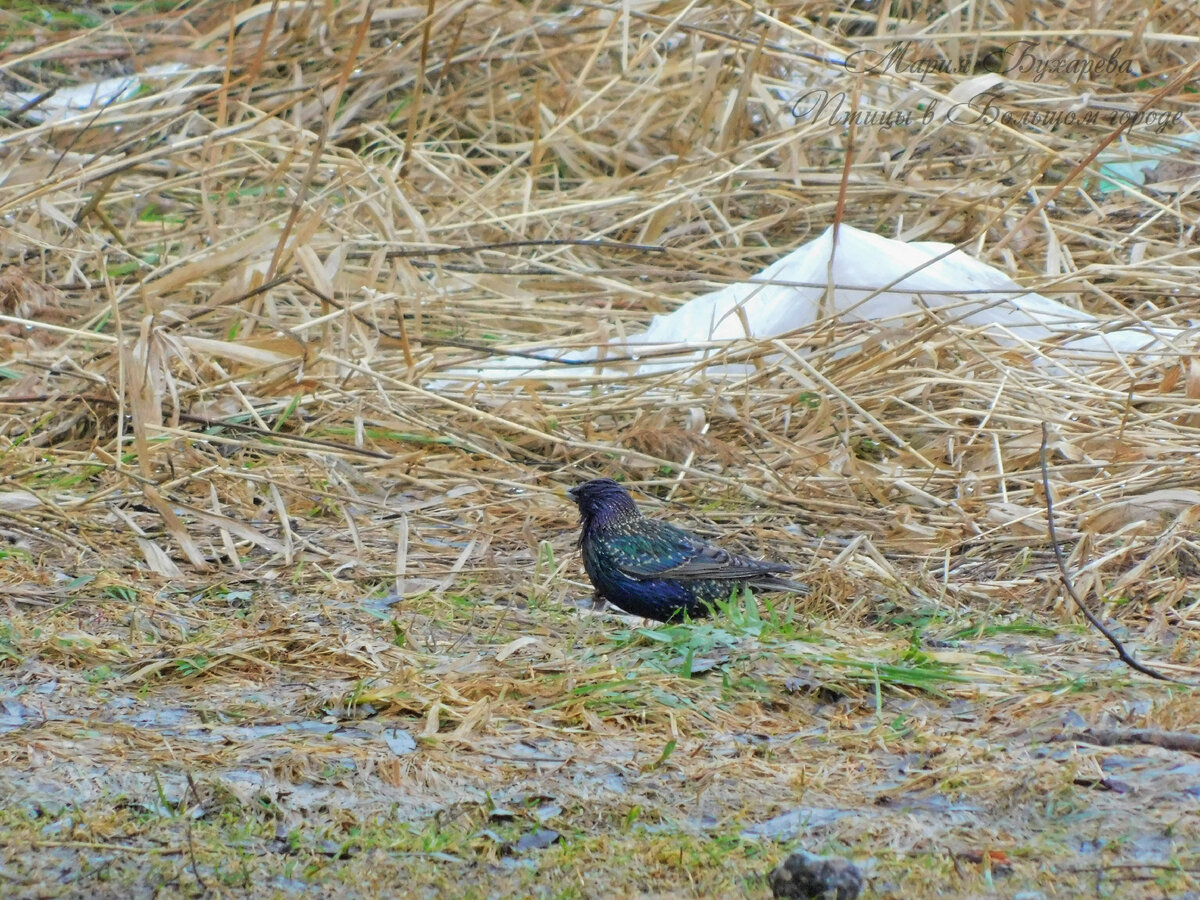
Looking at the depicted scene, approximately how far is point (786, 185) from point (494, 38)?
1751mm

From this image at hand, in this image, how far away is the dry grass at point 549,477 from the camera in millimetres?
2865

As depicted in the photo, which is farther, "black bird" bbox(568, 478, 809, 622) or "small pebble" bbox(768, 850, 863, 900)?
"black bird" bbox(568, 478, 809, 622)

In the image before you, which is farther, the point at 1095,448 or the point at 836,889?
the point at 1095,448

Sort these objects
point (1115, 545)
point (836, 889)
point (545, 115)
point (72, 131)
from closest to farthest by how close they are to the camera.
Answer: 1. point (836, 889)
2. point (1115, 545)
3. point (72, 131)
4. point (545, 115)

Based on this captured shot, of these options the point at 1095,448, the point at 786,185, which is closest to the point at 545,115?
the point at 786,185

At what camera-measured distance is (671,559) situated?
4402mm

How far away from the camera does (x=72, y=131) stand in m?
7.35

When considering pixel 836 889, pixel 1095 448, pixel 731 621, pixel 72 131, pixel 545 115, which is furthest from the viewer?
pixel 545 115

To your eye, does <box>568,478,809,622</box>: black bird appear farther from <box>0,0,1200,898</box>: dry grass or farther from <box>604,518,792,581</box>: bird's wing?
<box>0,0,1200,898</box>: dry grass

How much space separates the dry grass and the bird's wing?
185mm

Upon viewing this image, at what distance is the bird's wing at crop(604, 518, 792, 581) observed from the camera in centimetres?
434

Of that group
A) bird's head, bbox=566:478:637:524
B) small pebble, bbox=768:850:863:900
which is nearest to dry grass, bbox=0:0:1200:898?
small pebble, bbox=768:850:863:900

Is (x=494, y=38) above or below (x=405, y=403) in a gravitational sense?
above

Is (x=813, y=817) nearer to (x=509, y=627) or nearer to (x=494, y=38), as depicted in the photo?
(x=509, y=627)
